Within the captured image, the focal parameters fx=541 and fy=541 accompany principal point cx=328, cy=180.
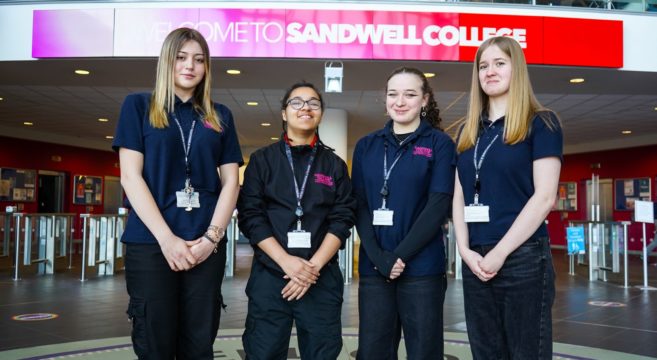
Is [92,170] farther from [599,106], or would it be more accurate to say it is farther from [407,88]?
[407,88]

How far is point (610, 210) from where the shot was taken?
51.3 ft

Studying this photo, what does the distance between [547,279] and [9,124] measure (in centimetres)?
1531

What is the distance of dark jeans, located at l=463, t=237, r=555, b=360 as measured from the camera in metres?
1.83

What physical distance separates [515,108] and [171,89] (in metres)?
1.24

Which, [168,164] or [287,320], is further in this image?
[287,320]

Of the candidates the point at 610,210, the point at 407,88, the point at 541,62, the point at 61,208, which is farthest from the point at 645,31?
the point at 61,208

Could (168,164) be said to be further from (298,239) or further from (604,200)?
(604,200)

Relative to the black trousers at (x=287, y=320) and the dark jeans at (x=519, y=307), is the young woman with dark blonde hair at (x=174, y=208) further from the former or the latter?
the dark jeans at (x=519, y=307)

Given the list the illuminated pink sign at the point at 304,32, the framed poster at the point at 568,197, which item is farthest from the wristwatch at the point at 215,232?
the framed poster at the point at 568,197

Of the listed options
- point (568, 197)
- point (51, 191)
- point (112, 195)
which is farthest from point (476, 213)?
point (112, 195)

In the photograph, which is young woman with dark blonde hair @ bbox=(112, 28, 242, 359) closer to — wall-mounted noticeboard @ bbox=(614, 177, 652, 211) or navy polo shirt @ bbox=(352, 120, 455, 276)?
navy polo shirt @ bbox=(352, 120, 455, 276)

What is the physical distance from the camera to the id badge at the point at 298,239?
82.2 inches

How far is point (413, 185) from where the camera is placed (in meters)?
2.12

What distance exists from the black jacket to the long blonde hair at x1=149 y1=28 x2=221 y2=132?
29 cm
